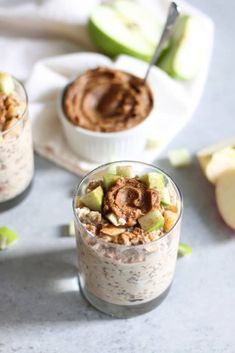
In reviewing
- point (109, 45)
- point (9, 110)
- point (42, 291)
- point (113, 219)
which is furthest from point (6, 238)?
point (109, 45)

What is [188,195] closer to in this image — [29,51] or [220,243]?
[220,243]

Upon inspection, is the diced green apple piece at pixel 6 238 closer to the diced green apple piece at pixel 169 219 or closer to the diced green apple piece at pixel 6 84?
the diced green apple piece at pixel 6 84

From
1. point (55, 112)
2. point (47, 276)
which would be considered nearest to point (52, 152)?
point (55, 112)

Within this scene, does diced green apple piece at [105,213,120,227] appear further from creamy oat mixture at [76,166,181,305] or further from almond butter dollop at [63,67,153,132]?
almond butter dollop at [63,67,153,132]

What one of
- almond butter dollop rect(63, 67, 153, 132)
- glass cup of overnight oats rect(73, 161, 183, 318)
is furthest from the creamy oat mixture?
almond butter dollop rect(63, 67, 153, 132)

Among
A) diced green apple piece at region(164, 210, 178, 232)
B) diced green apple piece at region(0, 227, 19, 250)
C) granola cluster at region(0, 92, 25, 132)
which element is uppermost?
diced green apple piece at region(164, 210, 178, 232)
